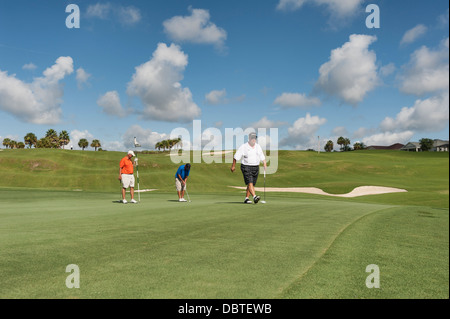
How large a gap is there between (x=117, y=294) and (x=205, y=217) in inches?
219

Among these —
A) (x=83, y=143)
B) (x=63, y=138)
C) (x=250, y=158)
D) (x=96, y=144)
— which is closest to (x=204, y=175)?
(x=250, y=158)

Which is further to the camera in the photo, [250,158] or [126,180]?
[126,180]

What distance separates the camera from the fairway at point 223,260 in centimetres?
314

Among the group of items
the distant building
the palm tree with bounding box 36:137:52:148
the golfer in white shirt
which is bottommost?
the golfer in white shirt

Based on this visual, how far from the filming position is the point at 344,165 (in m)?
58.5

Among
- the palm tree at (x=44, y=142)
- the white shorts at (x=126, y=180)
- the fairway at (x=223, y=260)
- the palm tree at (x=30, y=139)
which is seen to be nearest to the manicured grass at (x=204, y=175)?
the white shorts at (x=126, y=180)

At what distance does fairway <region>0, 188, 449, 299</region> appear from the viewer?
314 cm

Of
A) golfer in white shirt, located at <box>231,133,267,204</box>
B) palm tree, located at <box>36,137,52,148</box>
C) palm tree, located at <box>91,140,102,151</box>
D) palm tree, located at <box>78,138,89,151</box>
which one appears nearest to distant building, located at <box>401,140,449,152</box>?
golfer in white shirt, located at <box>231,133,267,204</box>

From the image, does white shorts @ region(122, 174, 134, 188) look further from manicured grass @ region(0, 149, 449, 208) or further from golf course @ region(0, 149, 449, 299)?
manicured grass @ region(0, 149, 449, 208)

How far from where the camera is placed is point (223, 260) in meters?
4.20

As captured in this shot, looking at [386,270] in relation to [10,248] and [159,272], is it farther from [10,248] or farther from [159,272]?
[10,248]

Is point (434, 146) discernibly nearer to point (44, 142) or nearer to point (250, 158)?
point (250, 158)

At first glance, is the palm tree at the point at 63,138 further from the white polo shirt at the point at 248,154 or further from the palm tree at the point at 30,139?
the white polo shirt at the point at 248,154
